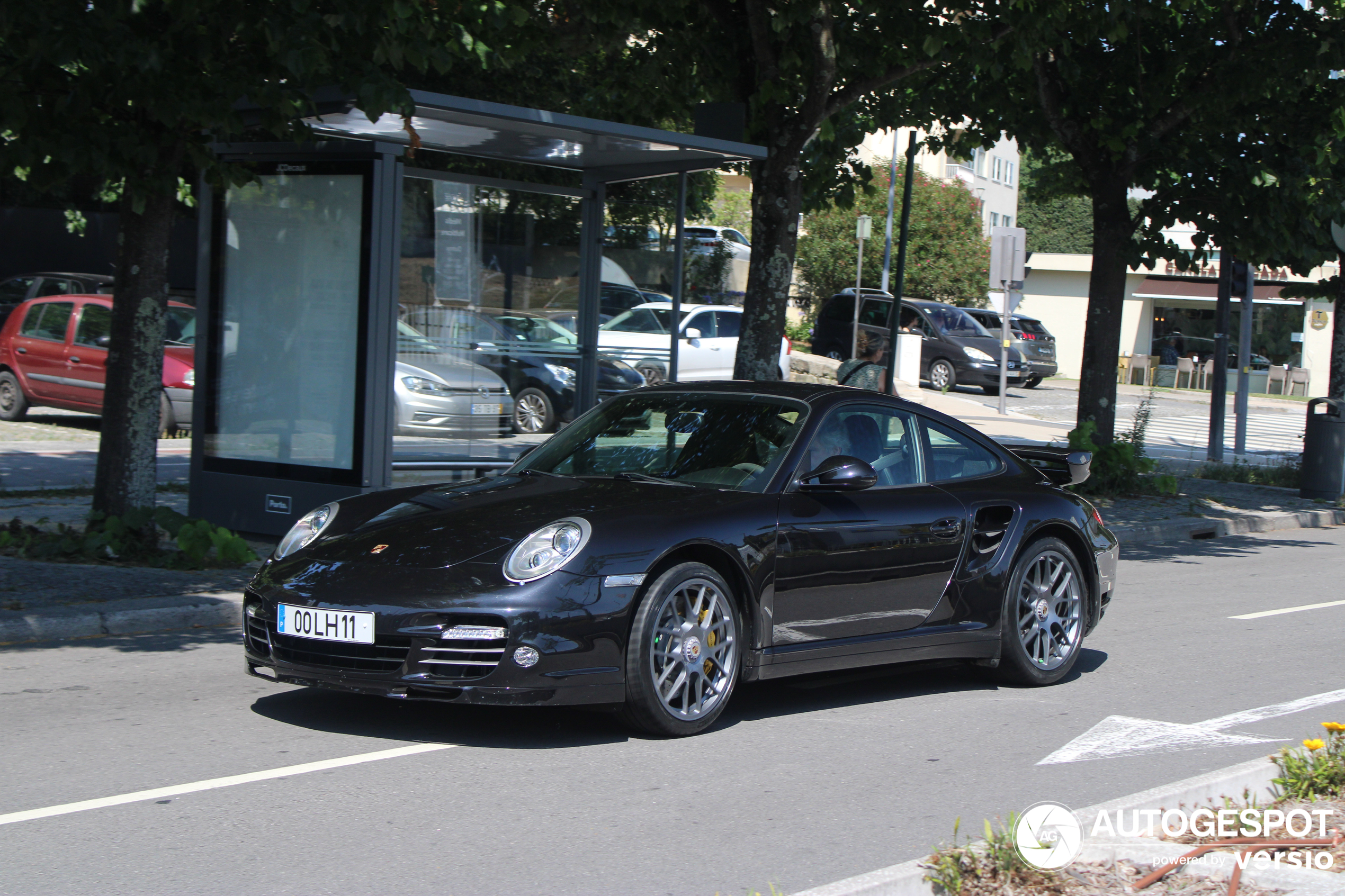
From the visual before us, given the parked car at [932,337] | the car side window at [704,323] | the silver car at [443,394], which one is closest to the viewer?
the silver car at [443,394]

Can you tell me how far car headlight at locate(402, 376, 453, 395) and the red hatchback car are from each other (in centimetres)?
639

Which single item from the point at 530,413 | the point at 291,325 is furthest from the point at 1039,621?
the point at 291,325

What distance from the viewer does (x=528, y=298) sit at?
12.1 m

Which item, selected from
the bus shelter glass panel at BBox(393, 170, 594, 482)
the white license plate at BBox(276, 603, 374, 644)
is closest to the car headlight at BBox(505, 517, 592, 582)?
the white license plate at BBox(276, 603, 374, 644)

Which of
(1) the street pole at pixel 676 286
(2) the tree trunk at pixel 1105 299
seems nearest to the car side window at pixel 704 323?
(2) the tree trunk at pixel 1105 299

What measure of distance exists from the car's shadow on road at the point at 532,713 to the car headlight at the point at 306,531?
26.8 inches

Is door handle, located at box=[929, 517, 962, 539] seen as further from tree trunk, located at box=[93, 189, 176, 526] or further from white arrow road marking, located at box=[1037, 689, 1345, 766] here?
tree trunk, located at box=[93, 189, 176, 526]

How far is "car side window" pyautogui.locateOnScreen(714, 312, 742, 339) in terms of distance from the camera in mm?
24922

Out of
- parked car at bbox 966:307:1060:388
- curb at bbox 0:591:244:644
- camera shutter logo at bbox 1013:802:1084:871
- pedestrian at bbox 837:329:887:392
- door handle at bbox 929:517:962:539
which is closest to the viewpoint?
camera shutter logo at bbox 1013:802:1084:871

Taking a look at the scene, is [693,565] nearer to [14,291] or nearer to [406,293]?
[406,293]

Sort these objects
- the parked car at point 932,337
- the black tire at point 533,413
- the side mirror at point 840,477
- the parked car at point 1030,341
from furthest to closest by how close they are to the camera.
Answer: the parked car at point 1030,341
the parked car at point 932,337
the black tire at point 533,413
the side mirror at point 840,477

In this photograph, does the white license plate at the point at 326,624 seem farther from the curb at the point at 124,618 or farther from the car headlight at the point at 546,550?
the curb at the point at 124,618

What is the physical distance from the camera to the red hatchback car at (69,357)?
1672 cm

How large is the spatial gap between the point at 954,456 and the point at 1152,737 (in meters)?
1.68
